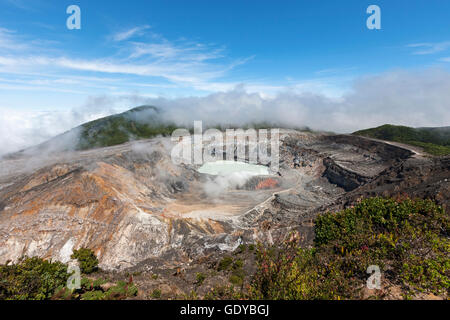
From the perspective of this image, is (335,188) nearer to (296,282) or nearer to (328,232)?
(328,232)

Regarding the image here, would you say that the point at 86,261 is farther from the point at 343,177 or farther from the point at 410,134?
the point at 410,134

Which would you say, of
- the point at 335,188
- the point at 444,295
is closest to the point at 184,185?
the point at 335,188

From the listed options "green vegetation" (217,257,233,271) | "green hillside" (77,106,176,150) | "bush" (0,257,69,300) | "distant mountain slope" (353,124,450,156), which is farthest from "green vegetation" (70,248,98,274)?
"distant mountain slope" (353,124,450,156)

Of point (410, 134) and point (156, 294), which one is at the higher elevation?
point (410, 134)

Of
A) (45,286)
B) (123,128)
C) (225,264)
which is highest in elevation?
(123,128)

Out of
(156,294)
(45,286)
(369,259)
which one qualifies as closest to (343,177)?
(369,259)

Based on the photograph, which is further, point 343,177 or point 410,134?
point 410,134
